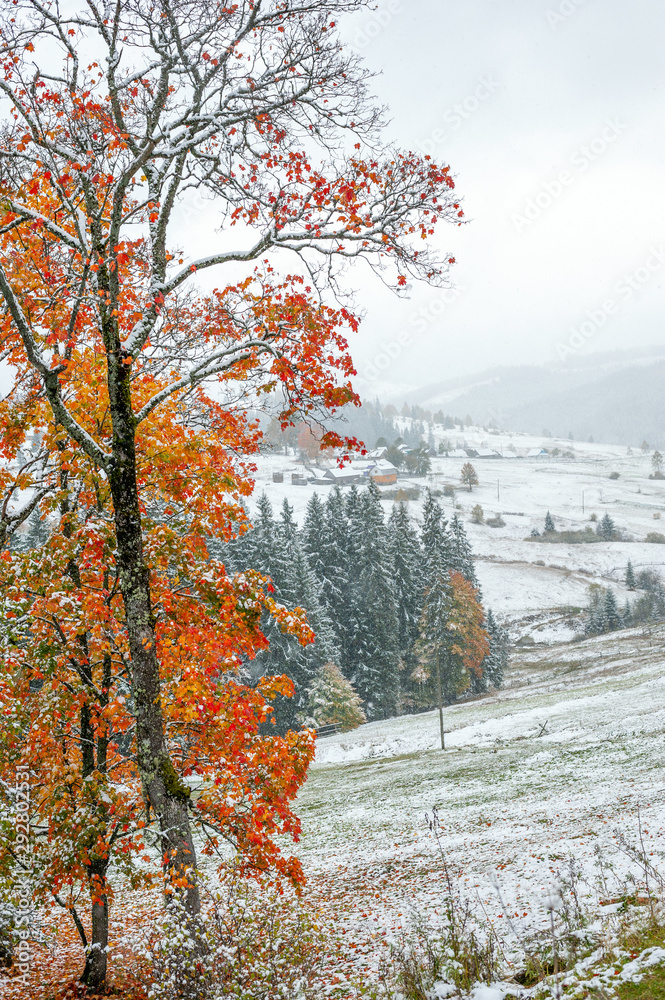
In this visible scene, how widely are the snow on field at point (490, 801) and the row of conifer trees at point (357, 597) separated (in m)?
6.41

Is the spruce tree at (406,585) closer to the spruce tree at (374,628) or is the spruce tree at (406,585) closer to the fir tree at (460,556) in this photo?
the spruce tree at (374,628)

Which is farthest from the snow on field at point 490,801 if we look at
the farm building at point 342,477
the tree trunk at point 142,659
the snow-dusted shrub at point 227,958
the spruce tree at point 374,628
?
the farm building at point 342,477

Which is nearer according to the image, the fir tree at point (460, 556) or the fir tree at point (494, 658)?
the fir tree at point (494, 658)

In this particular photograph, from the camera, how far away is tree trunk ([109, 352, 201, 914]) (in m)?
5.78

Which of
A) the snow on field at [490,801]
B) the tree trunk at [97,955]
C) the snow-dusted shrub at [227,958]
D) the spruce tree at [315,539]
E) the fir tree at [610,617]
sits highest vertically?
the spruce tree at [315,539]

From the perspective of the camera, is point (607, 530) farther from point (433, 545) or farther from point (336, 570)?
point (336, 570)

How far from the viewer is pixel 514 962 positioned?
5.82 metres

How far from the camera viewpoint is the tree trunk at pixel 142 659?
5777 mm

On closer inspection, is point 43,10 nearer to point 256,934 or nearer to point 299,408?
point 299,408

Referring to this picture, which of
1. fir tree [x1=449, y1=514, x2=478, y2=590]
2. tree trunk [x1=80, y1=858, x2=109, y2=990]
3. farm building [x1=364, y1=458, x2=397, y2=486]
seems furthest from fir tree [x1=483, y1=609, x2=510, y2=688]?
farm building [x1=364, y1=458, x2=397, y2=486]

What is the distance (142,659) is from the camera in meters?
5.96

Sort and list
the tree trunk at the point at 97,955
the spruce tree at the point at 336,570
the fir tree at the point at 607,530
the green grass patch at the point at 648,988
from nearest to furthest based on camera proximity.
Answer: the green grass patch at the point at 648,988
the tree trunk at the point at 97,955
the spruce tree at the point at 336,570
the fir tree at the point at 607,530

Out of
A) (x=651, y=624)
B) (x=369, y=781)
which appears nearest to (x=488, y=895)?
(x=369, y=781)

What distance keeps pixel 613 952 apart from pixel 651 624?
6678 centimetres
